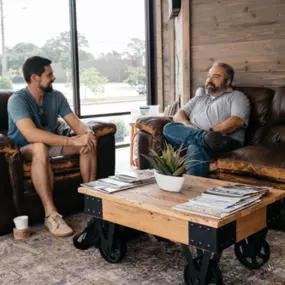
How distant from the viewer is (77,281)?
201cm

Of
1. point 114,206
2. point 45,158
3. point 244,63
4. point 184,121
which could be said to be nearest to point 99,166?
point 45,158

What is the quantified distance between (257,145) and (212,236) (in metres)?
1.48

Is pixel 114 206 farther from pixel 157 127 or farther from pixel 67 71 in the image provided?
pixel 67 71

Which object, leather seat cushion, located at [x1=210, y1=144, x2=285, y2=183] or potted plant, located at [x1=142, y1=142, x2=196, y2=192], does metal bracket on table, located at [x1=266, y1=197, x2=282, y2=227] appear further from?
leather seat cushion, located at [x1=210, y1=144, x2=285, y2=183]

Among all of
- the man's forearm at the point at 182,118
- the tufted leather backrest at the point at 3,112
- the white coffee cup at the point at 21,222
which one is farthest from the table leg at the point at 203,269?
the tufted leather backrest at the point at 3,112

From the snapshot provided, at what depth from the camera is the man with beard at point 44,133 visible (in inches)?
108

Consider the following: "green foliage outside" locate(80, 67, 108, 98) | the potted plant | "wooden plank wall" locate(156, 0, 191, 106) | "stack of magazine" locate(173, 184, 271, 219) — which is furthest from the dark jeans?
"green foliage outside" locate(80, 67, 108, 98)

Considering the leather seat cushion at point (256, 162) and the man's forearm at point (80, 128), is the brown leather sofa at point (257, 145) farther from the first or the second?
the man's forearm at point (80, 128)

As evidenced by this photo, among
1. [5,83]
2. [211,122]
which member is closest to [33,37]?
[5,83]

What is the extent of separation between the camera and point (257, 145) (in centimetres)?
305

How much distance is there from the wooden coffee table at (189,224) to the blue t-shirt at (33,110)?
944 mm

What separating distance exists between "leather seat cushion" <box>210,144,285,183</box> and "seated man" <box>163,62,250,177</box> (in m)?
0.12

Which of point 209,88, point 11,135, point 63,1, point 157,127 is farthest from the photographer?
point 63,1

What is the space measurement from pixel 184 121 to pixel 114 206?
1.61 metres
